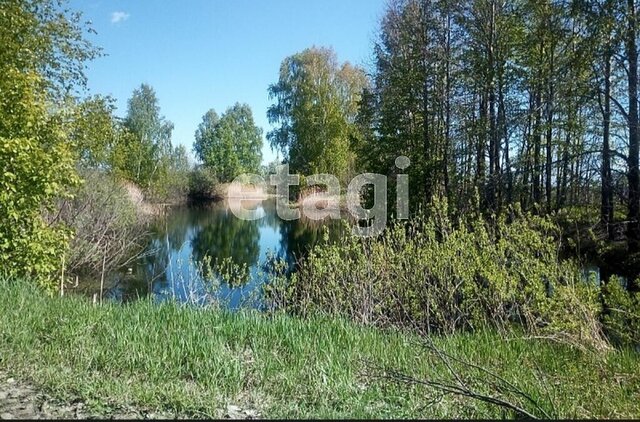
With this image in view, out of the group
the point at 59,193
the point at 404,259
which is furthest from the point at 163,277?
the point at 404,259

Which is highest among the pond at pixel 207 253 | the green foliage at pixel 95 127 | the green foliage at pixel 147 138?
the green foliage at pixel 147 138

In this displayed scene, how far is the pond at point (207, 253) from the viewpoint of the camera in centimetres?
745

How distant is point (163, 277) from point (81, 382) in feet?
36.5

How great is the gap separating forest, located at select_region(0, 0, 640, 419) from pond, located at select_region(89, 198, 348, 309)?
0.68 ft

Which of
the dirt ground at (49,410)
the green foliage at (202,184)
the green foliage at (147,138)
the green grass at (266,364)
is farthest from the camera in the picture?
the green foliage at (202,184)

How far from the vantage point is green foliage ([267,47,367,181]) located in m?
34.5

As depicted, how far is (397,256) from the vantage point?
6.86m

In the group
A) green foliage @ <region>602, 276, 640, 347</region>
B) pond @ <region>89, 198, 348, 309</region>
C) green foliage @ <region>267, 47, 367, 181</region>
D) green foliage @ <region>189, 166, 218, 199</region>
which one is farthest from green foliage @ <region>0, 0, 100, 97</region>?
green foliage @ <region>189, 166, 218, 199</region>

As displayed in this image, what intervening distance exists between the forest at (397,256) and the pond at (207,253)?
206 mm

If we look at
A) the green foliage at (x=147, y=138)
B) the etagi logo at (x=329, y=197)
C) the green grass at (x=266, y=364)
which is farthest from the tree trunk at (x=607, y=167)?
the green foliage at (x=147, y=138)

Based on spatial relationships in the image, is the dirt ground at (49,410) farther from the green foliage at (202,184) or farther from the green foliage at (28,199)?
the green foliage at (202,184)

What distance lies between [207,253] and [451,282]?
11522mm

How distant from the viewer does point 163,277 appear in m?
13.5

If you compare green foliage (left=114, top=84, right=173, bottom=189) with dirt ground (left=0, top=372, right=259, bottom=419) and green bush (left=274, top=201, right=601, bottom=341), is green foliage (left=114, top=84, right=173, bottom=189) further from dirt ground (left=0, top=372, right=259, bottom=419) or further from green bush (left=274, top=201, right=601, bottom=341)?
dirt ground (left=0, top=372, right=259, bottom=419)
